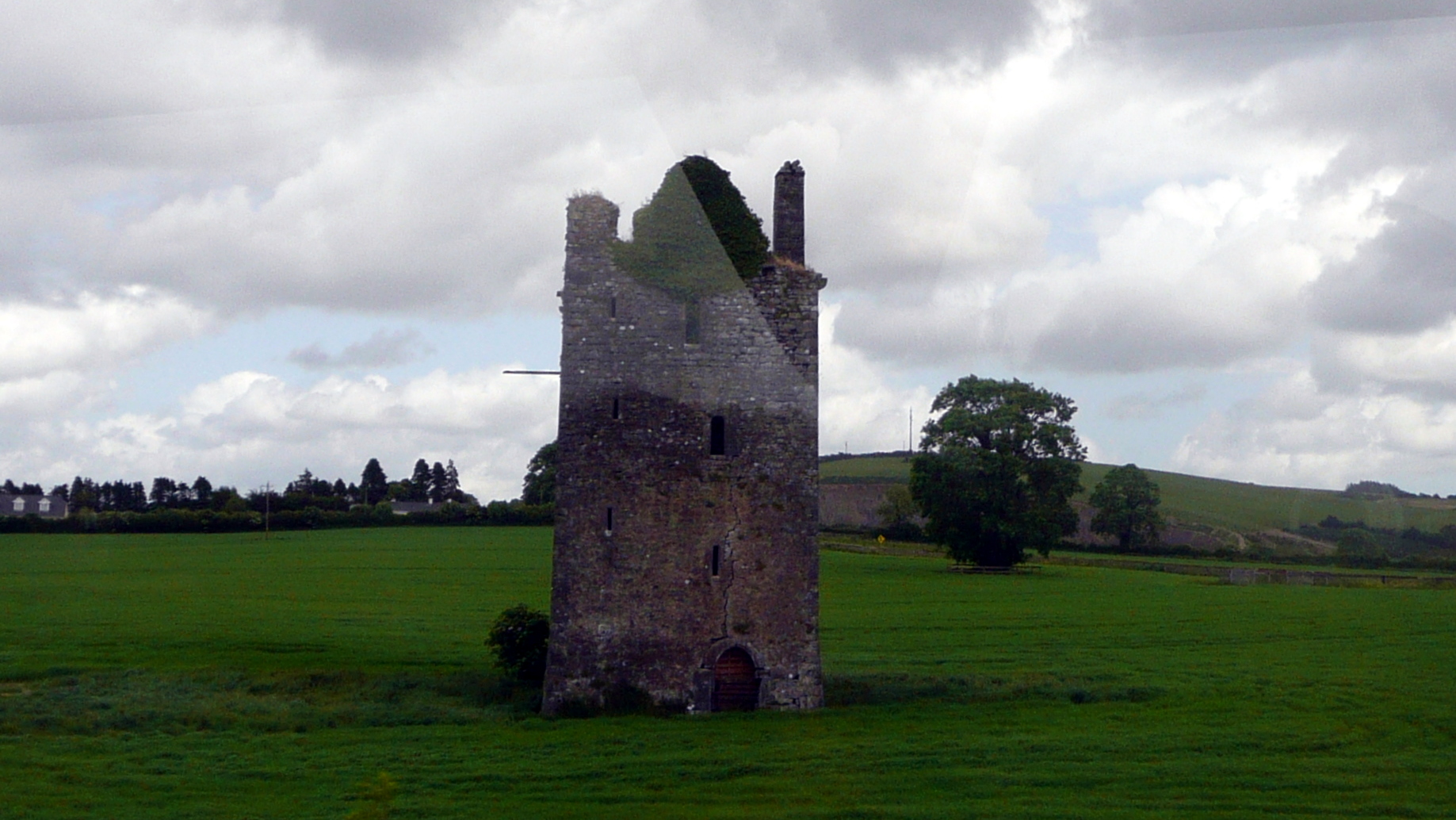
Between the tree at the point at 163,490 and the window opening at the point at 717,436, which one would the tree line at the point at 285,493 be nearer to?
the tree at the point at 163,490

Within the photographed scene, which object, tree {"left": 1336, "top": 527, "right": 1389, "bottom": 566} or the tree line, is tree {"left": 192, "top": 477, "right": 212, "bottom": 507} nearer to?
the tree line

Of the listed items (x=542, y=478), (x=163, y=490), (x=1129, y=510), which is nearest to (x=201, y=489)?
(x=163, y=490)

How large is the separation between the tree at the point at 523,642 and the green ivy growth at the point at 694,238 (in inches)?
316

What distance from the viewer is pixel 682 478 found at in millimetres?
23578

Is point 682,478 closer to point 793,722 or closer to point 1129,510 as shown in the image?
point 793,722

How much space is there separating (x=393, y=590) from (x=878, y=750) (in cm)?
3437

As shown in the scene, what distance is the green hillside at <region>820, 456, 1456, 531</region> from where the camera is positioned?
73.6m

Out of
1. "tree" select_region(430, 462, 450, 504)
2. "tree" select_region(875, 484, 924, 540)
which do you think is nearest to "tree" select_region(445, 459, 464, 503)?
"tree" select_region(430, 462, 450, 504)

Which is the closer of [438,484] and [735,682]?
[735,682]

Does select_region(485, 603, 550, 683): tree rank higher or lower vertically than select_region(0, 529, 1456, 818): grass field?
higher

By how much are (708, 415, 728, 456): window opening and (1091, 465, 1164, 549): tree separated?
71.5 metres

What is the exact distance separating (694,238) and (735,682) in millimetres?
8474

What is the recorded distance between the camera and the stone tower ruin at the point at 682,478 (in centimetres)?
2325

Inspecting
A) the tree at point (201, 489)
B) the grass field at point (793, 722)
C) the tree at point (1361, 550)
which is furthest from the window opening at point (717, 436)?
the tree at point (201, 489)
